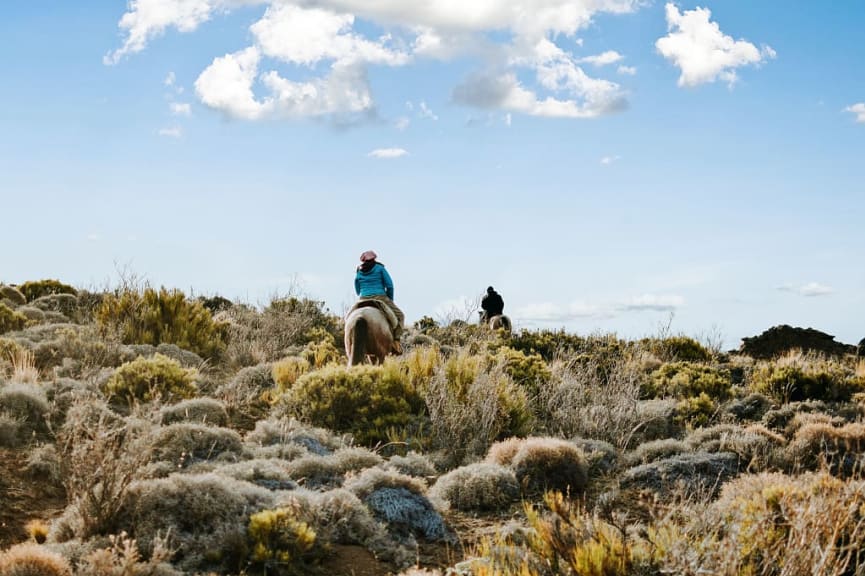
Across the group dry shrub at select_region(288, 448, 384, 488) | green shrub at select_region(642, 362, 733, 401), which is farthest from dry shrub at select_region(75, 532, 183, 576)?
green shrub at select_region(642, 362, 733, 401)

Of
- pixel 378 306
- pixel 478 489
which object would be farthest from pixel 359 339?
pixel 478 489

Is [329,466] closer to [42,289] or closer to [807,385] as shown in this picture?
[807,385]

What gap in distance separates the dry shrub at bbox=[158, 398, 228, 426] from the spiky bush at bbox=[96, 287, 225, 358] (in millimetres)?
6118

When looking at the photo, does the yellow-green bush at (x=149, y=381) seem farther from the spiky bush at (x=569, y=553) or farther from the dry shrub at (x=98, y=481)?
the spiky bush at (x=569, y=553)

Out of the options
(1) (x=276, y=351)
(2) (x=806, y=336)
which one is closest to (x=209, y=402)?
(1) (x=276, y=351)

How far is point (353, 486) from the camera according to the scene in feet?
23.3

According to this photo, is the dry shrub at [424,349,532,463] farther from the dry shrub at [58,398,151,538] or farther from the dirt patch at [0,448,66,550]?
the dry shrub at [58,398,151,538]

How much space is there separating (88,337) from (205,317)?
3.67 meters

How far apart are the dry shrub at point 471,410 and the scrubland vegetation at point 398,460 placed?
38 millimetres

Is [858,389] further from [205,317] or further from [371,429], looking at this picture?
[205,317]

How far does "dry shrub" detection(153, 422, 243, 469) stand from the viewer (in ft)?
26.2

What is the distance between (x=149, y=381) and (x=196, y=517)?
16.8 ft

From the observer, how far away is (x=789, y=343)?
24.0 m

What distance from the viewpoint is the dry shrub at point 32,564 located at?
5.05 meters
